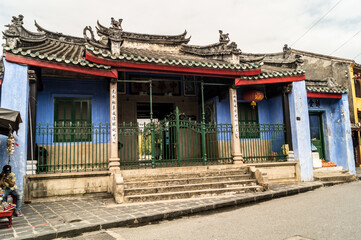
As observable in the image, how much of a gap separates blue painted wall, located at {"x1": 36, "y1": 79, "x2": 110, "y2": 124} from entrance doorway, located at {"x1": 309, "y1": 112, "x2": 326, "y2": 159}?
8906 mm

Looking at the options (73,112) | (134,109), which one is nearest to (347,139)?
(134,109)

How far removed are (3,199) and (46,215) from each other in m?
0.95

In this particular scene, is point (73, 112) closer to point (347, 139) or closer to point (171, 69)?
point (171, 69)

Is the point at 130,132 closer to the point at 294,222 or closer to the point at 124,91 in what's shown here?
the point at 124,91

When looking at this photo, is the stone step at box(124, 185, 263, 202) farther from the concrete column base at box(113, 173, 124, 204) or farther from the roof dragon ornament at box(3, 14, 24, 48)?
the roof dragon ornament at box(3, 14, 24, 48)

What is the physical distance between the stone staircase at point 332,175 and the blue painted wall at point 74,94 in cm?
821

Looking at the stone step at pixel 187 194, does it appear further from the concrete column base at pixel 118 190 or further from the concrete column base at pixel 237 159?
the concrete column base at pixel 237 159

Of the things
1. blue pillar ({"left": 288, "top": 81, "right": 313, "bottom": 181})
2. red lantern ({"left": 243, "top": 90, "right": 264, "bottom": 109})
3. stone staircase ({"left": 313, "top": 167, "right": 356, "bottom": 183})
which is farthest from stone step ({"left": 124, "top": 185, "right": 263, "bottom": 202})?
red lantern ({"left": 243, "top": 90, "right": 264, "bottom": 109})

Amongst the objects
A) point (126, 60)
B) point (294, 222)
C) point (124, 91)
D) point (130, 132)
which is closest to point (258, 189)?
point (294, 222)

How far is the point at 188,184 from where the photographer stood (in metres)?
7.89

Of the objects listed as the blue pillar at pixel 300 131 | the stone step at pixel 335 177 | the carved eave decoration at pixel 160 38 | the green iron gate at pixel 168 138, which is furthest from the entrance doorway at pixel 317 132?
Answer: the carved eave decoration at pixel 160 38

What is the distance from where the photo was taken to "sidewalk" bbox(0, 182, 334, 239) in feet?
16.1

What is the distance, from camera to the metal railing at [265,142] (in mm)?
10094

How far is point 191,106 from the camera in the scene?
477 inches
